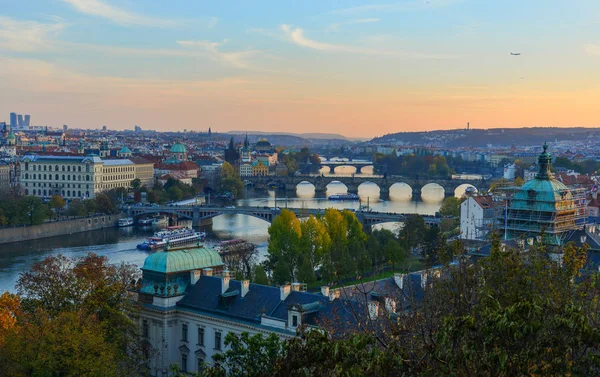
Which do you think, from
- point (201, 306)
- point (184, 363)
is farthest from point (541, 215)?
point (184, 363)

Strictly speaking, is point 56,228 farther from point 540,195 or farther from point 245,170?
point 245,170

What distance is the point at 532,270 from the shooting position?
33.0 feet

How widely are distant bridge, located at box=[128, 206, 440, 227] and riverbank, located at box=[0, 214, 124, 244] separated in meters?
2.17

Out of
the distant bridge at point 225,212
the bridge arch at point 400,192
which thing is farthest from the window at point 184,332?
the bridge arch at point 400,192

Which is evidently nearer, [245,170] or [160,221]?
[160,221]

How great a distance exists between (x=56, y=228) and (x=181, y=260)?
3038 centimetres

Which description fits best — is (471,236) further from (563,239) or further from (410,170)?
(410,170)

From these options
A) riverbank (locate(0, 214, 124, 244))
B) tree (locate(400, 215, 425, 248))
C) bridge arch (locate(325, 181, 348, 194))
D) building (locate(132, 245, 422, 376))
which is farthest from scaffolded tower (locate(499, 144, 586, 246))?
bridge arch (locate(325, 181, 348, 194))

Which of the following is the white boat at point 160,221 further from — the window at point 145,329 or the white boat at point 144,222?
the window at point 145,329

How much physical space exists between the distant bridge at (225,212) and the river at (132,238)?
0.84 m

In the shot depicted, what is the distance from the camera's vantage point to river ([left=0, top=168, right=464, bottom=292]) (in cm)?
3706

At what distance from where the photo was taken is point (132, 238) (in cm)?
4728

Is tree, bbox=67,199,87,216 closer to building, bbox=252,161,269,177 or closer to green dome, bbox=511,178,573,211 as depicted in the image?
green dome, bbox=511,178,573,211

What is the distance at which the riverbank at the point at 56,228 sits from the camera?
43469mm
